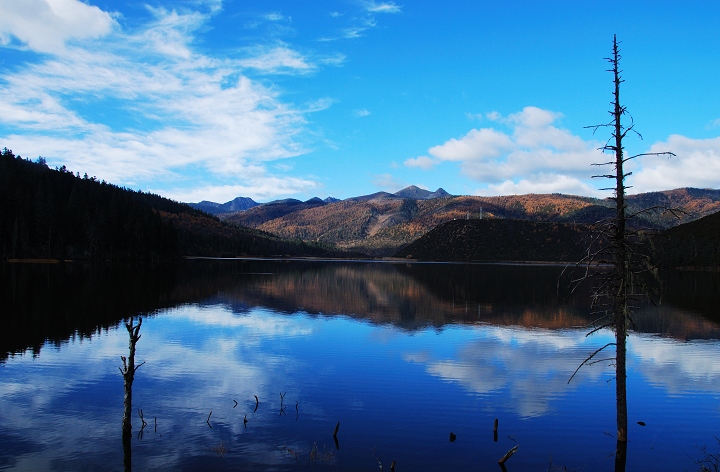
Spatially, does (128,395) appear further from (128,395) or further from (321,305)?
(321,305)

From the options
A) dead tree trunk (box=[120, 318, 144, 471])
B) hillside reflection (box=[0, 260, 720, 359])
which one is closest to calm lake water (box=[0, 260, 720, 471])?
dead tree trunk (box=[120, 318, 144, 471])

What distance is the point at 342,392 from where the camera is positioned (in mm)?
25422

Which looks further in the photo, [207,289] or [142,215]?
[142,215]

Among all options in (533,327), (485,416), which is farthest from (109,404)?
(533,327)

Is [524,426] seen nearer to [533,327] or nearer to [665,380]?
[665,380]

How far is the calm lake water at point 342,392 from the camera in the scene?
17703 millimetres

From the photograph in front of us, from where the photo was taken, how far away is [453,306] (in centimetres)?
6700

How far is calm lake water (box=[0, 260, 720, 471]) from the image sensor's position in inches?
697

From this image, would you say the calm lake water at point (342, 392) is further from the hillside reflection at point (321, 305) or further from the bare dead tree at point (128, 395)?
the hillside reflection at point (321, 305)

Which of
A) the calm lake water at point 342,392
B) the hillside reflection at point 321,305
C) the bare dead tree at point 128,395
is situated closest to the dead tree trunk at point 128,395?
the bare dead tree at point 128,395

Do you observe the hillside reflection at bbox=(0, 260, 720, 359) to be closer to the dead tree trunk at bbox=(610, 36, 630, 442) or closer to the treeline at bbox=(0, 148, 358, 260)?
the dead tree trunk at bbox=(610, 36, 630, 442)

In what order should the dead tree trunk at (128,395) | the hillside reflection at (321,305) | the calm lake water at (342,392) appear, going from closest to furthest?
the dead tree trunk at (128,395)
the calm lake water at (342,392)
the hillside reflection at (321,305)

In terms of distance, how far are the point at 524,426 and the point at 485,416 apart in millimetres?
1787

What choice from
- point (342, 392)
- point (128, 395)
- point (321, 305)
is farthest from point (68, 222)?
point (128, 395)
